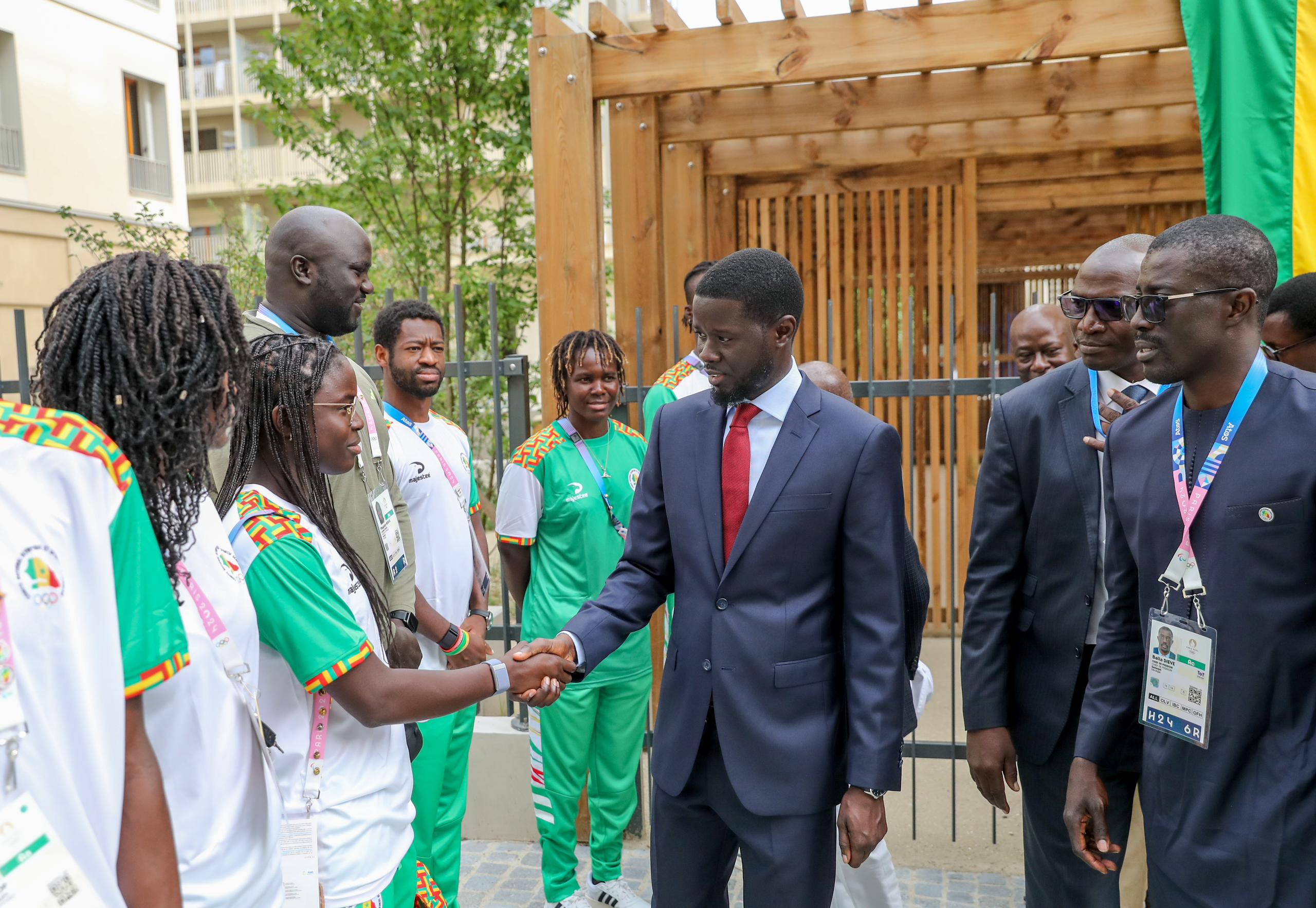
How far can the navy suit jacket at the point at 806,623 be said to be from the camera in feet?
8.35

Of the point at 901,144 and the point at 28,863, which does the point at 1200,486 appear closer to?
the point at 28,863

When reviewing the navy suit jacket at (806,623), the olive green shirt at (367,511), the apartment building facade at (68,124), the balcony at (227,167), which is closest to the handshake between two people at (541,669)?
the navy suit jacket at (806,623)

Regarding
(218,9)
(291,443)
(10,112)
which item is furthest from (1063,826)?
(218,9)

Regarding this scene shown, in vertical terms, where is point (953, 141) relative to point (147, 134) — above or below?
below

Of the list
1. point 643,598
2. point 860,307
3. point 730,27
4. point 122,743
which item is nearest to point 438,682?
point 643,598

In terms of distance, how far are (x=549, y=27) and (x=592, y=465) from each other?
7.18 ft

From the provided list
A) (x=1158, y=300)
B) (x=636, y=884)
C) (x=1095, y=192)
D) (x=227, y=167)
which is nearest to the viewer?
(x=1158, y=300)

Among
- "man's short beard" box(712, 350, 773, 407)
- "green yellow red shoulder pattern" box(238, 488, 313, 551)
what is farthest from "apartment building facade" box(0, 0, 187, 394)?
"man's short beard" box(712, 350, 773, 407)

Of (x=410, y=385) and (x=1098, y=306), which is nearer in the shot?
(x=1098, y=306)

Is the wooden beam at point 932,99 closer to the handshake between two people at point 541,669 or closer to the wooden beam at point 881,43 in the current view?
the wooden beam at point 881,43

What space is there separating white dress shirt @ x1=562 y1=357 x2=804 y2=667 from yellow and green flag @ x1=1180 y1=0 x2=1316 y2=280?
2.98 meters

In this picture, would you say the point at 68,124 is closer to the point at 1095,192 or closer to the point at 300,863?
the point at 1095,192

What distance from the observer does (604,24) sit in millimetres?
4863

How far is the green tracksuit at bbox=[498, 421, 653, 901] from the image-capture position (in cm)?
418
